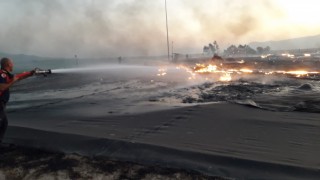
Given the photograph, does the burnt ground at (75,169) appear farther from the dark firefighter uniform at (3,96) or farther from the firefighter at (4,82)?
the firefighter at (4,82)

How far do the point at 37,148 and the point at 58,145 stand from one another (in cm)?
51

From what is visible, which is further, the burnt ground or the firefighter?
the firefighter

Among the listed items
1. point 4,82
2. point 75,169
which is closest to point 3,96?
point 4,82

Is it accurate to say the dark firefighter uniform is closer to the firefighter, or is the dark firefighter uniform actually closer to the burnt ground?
the firefighter

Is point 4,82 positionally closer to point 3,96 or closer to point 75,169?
point 3,96

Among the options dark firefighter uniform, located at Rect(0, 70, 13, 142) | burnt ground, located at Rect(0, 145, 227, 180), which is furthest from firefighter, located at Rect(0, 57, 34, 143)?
burnt ground, located at Rect(0, 145, 227, 180)

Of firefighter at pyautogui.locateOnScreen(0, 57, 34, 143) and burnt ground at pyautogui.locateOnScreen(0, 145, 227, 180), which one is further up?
firefighter at pyautogui.locateOnScreen(0, 57, 34, 143)

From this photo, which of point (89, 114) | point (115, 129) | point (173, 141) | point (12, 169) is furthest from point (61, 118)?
point (173, 141)

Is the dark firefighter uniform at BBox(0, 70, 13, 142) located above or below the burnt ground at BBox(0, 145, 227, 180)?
above

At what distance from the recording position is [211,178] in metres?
5.05

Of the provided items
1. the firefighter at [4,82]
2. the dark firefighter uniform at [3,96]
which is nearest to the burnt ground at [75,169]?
the dark firefighter uniform at [3,96]

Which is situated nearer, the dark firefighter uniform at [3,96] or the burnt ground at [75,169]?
the burnt ground at [75,169]

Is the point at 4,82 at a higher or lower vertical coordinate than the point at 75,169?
higher

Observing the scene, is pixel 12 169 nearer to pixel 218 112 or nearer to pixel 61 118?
pixel 61 118
